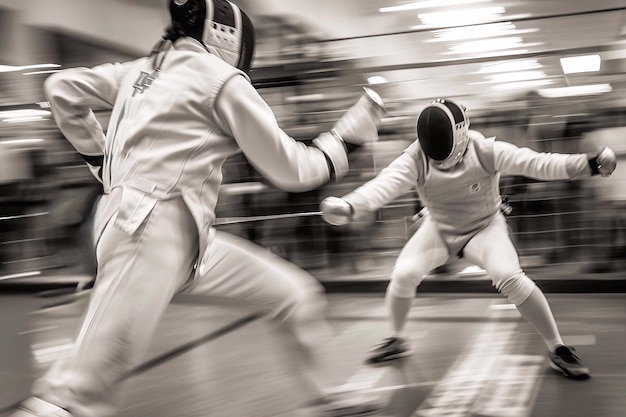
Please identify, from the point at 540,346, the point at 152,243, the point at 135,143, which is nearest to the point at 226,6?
the point at 135,143

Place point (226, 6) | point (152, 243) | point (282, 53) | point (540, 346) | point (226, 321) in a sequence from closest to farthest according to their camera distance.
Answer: point (152, 243) → point (226, 6) → point (540, 346) → point (226, 321) → point (282, 53)

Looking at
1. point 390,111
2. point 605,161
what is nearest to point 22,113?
point 390,111

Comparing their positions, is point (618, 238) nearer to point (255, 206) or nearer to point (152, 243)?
point (255, 206)

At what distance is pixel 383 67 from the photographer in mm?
5137

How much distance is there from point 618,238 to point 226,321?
9.70ft

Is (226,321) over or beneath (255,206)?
beneath

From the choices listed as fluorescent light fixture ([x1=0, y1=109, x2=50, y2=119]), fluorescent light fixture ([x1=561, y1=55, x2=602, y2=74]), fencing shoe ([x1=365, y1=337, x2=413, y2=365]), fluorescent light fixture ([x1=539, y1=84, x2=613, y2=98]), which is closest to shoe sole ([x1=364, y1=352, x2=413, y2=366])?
fencing shoe ([x1=365, y1=337, x2=413, y2=365])

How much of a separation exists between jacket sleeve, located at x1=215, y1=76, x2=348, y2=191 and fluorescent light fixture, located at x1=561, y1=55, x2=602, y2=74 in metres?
3.75

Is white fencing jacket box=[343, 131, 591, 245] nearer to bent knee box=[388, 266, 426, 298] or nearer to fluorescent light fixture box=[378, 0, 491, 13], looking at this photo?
bent knee box=[388, 266, 426, 298]

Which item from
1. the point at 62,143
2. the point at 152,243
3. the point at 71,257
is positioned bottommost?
the point at 71,257

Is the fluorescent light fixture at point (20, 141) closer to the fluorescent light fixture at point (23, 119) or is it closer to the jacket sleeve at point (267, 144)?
the fluorescent light fixture at point (23, 119)

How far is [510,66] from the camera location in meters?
5.14

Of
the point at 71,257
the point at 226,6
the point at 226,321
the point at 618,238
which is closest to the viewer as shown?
the point at 226,6

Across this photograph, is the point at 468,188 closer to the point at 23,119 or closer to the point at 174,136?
the point at 174,136
